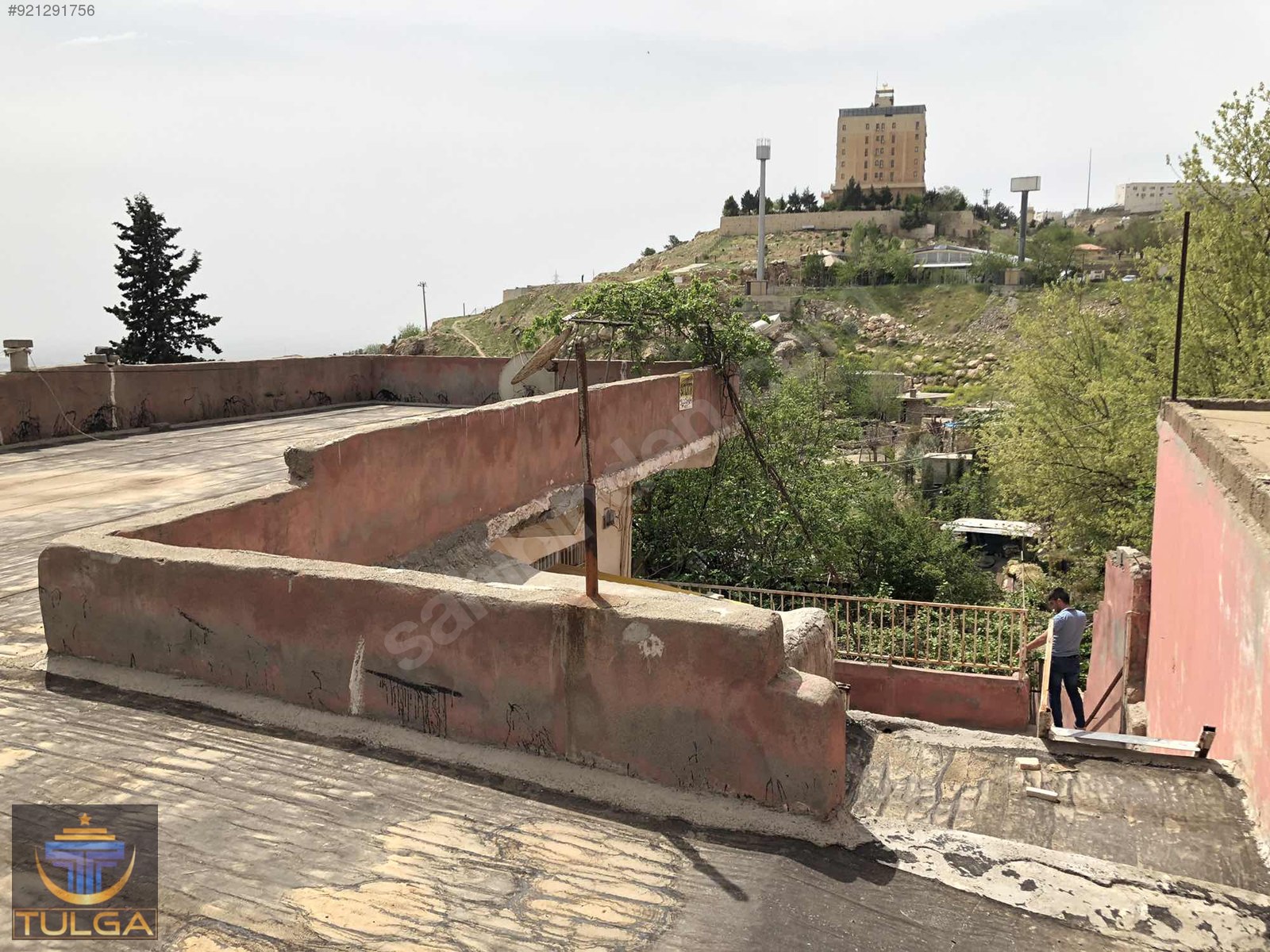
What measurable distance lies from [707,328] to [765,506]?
394cm

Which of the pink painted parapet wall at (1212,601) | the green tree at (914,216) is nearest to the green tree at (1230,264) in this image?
the pink painted parapet wall at (1212,601)

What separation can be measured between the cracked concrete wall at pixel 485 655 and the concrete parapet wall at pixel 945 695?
10284 millimetres

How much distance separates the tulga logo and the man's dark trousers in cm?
770

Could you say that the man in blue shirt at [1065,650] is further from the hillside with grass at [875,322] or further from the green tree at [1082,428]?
the hillside with grass at [875,322]

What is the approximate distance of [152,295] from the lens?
32.7 metres

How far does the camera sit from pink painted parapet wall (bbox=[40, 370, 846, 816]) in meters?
4.12

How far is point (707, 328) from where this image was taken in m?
16.6

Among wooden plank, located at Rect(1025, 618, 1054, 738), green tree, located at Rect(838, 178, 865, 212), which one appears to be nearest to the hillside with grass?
green tree, located at Rect(838, 178, 865, 212)

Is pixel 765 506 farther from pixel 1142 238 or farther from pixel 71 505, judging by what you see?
pixel 1142 238

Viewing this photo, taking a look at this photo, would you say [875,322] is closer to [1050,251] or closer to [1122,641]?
[1050,251]

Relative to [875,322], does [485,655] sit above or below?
below

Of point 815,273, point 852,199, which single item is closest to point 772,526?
point 815,273

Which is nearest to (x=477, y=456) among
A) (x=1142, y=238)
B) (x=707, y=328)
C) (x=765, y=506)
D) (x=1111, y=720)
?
(x=1111, y=720)

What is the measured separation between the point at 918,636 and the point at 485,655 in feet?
38.1
